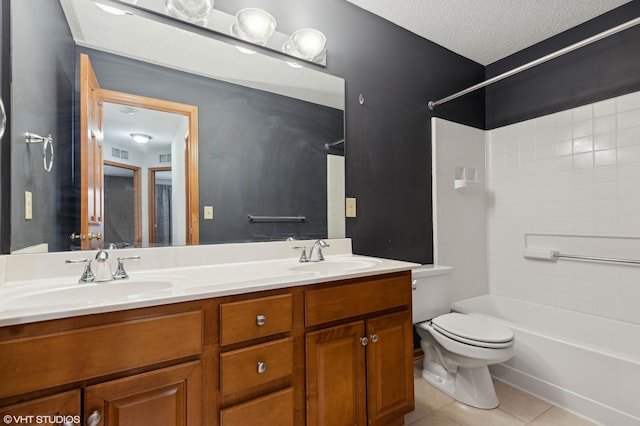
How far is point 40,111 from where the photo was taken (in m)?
1.13

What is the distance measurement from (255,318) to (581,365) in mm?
1848

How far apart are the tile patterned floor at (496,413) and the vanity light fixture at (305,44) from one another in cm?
215

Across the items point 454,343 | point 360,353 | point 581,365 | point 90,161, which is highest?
point 90,161

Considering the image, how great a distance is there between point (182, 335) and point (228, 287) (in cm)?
19

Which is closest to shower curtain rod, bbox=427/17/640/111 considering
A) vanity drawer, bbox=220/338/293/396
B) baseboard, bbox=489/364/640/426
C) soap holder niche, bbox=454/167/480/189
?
soap holder niche, bbox=454/167/480/189

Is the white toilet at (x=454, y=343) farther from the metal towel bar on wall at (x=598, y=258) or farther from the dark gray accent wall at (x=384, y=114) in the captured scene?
the metal towel bar on wall at (x=598, y=258)

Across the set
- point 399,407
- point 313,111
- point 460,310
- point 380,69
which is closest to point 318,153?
point 313,111

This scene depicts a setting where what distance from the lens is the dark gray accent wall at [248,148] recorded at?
53.7 inches

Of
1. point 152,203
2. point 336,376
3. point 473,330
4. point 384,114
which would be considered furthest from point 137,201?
point 473,330

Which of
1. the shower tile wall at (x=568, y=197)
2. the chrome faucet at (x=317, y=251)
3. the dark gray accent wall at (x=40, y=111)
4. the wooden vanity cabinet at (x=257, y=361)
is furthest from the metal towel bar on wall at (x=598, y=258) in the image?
the dark gray accent wall at (x=40, y=111)

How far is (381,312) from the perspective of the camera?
1330mm

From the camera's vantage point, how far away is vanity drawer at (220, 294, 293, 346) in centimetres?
95

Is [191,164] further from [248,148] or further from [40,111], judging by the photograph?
[40,111]

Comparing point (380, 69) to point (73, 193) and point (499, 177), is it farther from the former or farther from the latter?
point (73, 193)
